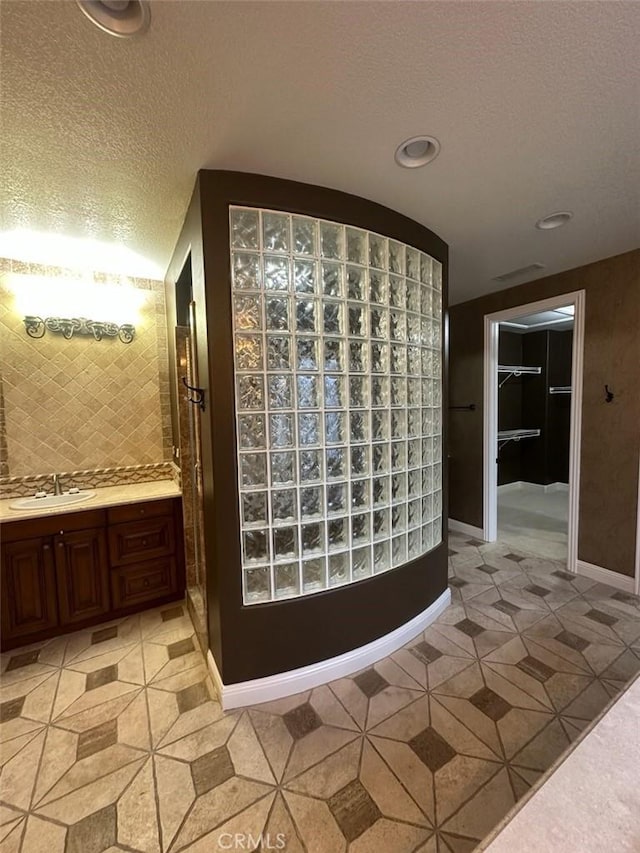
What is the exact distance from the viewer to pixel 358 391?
1.77 meters

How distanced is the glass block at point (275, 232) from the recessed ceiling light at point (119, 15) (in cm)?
68

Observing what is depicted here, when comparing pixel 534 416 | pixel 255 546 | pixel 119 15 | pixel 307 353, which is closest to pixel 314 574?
pixel 255 546

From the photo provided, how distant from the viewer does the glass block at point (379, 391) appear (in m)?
1.81

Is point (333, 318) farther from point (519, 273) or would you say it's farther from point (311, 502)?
point (519, 273)

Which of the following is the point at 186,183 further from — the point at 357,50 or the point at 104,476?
the point at 104,476

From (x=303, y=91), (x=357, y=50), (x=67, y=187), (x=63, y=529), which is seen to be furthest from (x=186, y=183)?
(x=63, y=529)

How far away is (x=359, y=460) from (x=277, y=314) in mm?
840

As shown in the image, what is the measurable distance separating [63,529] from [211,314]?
1.69 meters

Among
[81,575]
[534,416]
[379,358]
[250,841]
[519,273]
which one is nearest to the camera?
[250,841]

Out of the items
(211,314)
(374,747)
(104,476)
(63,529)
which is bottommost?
(374,747)

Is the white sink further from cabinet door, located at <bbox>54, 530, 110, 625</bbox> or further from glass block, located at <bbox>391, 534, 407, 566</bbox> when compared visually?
glass block, located at <bbox>391, 534, 407, 566</bbox>

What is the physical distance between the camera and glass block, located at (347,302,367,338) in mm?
1733

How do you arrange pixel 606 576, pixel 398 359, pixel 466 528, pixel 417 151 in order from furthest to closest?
pixel 466 528 < pixel 606 576 < pixel 398 359 < pixel 417 151

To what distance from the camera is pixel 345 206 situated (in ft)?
5.46
